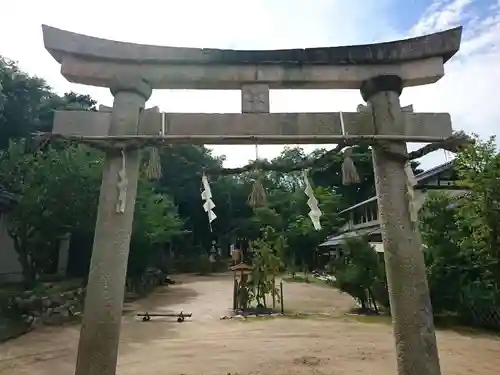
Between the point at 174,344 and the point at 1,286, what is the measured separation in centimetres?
963

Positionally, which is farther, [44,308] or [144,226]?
[144,226]

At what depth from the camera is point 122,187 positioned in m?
4.21

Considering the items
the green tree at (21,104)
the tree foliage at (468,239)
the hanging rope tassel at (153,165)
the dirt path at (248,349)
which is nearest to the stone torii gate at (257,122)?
the hanging rope tassel at (153,165)

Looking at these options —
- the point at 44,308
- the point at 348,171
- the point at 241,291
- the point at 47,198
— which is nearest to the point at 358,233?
the point at 241,291

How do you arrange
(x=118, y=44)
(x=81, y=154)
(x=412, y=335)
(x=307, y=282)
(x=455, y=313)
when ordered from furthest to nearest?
(x=307, y=282) → (x=81, y=154) → (x=455, y=313) → (x=118, y=44) → (x=412, y=335)

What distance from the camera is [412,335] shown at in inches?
160

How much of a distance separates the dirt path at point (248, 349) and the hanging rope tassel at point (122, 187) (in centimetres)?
429

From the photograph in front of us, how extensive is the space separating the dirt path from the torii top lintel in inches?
209

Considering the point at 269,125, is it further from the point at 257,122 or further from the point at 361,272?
the point at 361,272

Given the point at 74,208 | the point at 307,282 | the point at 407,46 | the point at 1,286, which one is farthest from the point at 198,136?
the point at 307,282

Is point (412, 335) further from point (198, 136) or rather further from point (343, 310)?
point (343, 310)

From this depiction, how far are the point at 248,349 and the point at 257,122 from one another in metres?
6.46

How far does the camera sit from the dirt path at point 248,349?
7.49 m

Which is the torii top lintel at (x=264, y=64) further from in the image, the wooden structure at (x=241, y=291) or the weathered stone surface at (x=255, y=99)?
the wooden structure at (x=241, y=291)
